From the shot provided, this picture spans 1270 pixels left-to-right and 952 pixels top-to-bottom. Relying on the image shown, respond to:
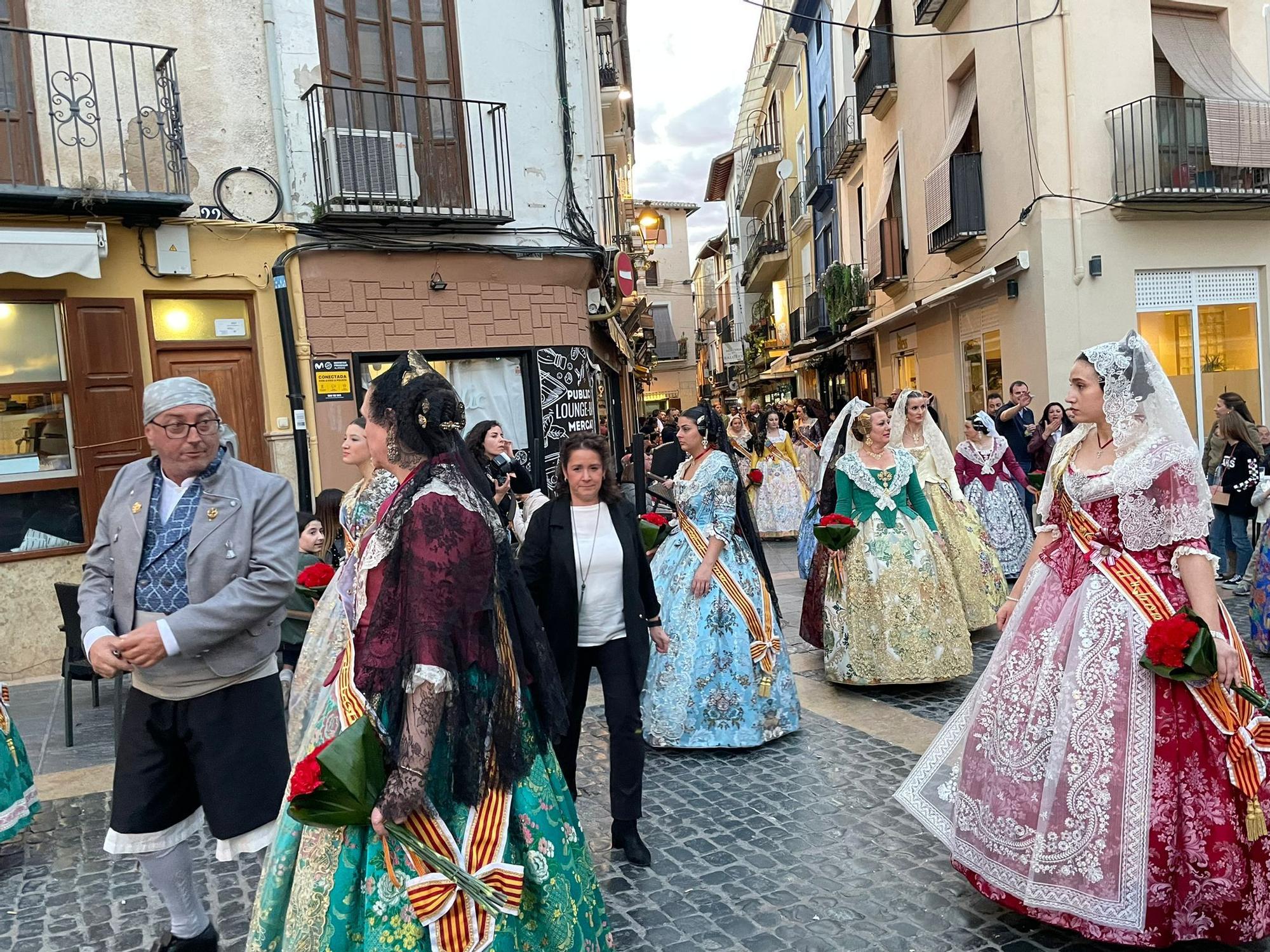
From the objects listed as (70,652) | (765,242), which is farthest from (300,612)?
(765,242)

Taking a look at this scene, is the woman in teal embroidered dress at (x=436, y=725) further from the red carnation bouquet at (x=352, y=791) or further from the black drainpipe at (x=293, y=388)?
the black drainpipe at (x=293, y=388)

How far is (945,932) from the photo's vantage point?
11.0ft

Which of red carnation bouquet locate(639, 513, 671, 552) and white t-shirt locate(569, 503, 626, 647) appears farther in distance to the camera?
red carnation bouquet locate(639, 513, 671, 552)

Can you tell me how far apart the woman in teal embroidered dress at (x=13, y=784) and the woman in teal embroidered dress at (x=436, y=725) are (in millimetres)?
2252

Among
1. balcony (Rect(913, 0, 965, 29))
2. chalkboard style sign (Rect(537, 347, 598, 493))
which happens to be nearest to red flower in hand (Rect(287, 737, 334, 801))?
chalkboard style sign (Rect(537, 347, 598, 493))

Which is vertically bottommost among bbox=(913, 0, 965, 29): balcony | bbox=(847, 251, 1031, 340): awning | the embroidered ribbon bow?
the embroidered ribbon bow

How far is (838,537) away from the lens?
20.0 ft

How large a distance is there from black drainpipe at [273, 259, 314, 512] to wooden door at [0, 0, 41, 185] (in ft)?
6.78

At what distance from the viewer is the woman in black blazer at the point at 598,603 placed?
405 centimetres

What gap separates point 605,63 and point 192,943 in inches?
734

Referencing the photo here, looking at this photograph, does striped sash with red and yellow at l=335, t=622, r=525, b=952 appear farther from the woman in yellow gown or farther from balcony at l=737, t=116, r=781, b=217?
balcony at l=737, t=116, r=781, b=217

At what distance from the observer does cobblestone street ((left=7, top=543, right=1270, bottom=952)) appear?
3.42 meters

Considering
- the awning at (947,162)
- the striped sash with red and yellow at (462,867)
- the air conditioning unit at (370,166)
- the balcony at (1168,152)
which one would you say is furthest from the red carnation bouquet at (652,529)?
the awning at (947,162)

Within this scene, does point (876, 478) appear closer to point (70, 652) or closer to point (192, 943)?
point (192, 943)
